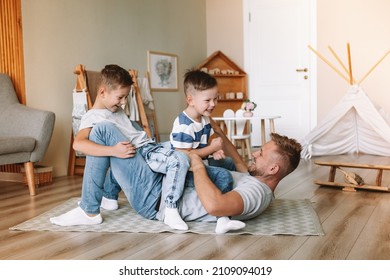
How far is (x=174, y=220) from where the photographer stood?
82.7 inches

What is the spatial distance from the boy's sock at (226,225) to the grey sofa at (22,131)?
1734 mm

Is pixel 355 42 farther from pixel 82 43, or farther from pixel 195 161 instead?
pixel 195 161

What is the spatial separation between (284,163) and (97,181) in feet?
2.88

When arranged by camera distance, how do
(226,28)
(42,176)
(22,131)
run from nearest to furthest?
(22,131) < (42,176) < (226,28)

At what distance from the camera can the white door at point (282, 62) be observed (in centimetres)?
622

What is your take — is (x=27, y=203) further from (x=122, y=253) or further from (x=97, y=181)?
(x=122, y=253)

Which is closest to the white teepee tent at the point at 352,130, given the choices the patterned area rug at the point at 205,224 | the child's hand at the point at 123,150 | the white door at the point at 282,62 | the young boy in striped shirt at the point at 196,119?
the white door at the point at 282,62

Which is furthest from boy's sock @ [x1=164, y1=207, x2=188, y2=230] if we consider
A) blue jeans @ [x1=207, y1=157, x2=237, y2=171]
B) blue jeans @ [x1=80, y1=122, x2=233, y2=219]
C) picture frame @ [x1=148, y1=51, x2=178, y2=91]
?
picture frame @ [x1=148, y1=51, x2=178, y2=91]

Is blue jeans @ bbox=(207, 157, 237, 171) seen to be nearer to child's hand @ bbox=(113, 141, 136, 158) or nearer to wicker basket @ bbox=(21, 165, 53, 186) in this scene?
child's hand @ bbox=(113, 141, 136, 158)

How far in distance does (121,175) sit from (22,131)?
5.35ft

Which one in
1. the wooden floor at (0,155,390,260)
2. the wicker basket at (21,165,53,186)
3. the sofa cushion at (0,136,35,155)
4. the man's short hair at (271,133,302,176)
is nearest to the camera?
the wooden floor at (0,155,390,260)

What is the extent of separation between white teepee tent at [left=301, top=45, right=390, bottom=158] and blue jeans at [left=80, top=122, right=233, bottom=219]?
10.7 feet

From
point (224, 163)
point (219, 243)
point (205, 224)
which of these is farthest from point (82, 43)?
point (219, 243)

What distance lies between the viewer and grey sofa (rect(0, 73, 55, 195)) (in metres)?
3.21
